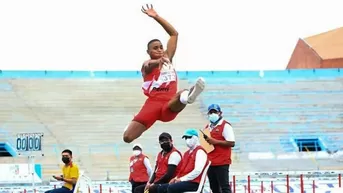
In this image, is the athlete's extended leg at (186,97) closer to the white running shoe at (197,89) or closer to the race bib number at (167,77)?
the white running shoe at (197,89)

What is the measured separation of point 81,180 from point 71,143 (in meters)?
19.2

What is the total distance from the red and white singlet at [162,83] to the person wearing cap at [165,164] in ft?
5.50

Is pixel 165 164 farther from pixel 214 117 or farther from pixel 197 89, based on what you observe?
pixel 197 89

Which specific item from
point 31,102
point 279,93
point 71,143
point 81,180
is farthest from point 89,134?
point 81,180

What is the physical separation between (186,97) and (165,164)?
2.51 metres

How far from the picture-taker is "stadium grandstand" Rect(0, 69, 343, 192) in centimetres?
2934

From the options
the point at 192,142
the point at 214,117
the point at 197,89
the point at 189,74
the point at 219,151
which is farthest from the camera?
the point at 189,74

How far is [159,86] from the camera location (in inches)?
341

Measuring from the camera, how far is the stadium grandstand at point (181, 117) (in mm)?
29344

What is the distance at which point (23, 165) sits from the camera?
79.2 ft

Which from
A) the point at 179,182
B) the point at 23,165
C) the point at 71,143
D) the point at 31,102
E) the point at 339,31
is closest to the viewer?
the point at 179,182

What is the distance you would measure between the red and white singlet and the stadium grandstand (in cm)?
1735

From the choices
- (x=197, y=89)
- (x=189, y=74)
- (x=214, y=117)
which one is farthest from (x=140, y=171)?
(x=189, y=74)

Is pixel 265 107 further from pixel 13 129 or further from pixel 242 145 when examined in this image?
pixel 13 129
